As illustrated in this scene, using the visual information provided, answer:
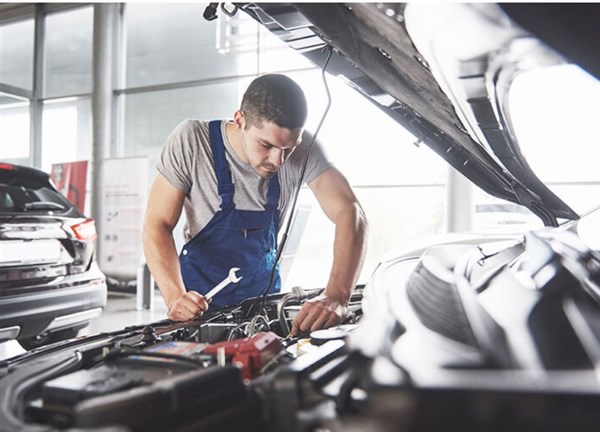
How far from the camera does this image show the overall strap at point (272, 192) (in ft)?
6.24

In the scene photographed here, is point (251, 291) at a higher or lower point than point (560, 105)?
lower

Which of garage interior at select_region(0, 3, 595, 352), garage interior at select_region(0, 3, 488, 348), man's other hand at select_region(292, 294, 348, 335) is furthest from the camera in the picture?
garage interior at select_region(0, 3, 488, 348)

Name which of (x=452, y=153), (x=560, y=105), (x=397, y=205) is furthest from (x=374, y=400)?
(x=397, y=205)

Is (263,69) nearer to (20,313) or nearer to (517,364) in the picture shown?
(20,313)

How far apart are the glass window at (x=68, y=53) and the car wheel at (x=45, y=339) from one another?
16.9 ft

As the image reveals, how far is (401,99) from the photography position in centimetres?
134

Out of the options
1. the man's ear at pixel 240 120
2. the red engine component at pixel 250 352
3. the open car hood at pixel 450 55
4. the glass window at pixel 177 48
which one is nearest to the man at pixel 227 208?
the man's ear at pixel 240 120

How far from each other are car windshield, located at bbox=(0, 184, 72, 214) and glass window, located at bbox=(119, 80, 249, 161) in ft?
11.7

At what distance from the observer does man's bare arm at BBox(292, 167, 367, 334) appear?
1.29 m

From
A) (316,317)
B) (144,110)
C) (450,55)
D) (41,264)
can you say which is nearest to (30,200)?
(41,264)

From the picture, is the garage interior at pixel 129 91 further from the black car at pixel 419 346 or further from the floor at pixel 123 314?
the black car at pixel 419 346

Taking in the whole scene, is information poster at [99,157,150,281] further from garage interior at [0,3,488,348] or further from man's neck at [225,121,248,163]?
man's neck at [225,121,248,163]

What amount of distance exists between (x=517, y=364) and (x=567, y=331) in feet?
0.49

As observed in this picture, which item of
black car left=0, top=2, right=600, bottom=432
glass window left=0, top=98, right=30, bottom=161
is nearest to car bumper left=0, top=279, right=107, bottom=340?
black car left=0, top=2, right=600, bottom=432
